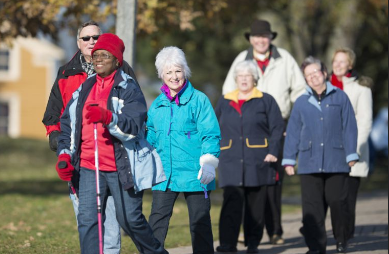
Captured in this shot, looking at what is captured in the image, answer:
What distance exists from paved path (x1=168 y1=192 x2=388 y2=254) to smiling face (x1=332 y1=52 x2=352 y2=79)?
6.50 ft

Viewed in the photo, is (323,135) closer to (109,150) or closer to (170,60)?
(170,60)

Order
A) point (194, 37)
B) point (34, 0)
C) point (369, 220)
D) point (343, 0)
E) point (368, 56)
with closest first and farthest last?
point (369, 220) < point (34, 0) < point (343, 0) < point (368, 56) < point (194, 37)

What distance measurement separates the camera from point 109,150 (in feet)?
20.8

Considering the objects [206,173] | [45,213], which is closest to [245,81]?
[206,173]

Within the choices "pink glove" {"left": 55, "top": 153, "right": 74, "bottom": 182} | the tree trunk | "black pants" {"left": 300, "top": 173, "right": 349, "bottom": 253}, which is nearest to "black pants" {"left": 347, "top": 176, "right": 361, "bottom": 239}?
"black pants" {"left": 300, "top": 173, "right": 349, "bottom": 253}

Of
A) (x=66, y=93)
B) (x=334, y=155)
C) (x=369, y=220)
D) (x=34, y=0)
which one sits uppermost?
(x=34, y=0)

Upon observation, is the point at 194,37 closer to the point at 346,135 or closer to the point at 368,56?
the point at 368,56

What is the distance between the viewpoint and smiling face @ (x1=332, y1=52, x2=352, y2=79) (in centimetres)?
1000

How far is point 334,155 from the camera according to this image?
28.9 ft

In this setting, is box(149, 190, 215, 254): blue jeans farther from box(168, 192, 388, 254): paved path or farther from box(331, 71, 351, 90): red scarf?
box(331, 71, 351, 90): red scarf

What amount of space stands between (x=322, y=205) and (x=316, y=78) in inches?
52.7

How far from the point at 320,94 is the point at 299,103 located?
0.79 ft

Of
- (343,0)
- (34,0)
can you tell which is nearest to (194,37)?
(343,0)

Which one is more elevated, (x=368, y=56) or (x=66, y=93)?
(x=368, y=56)
